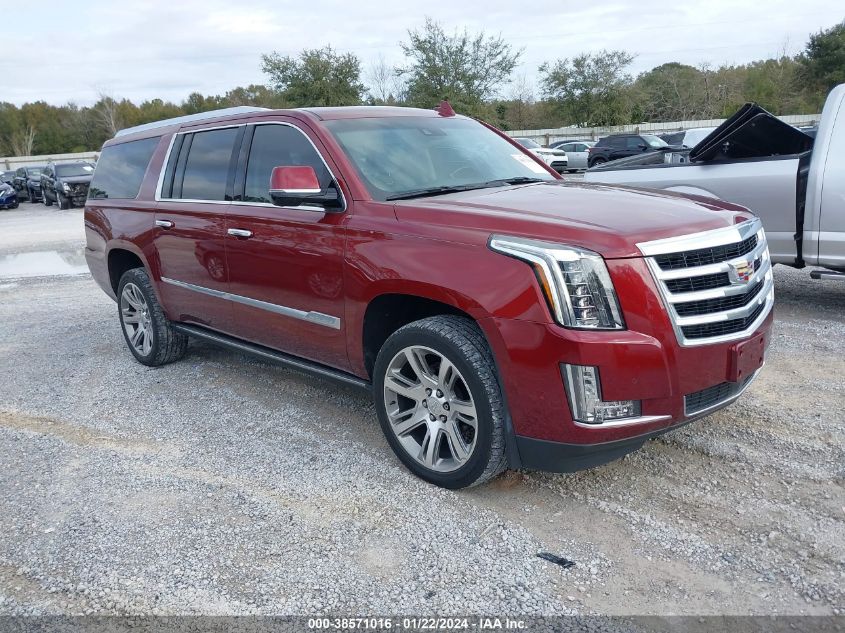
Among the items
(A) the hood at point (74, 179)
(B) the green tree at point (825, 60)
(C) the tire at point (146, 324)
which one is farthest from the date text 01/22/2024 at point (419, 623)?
(B) the green tree at point (825, 60)

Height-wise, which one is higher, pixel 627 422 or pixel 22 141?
pixel 22 141

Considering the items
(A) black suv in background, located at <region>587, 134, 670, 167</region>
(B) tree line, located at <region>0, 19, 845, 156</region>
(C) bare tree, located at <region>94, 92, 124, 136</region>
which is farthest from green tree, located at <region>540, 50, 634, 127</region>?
(C) bare tree, located at <region>94, 92, 124, 136</region>

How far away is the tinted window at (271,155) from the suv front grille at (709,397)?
2378 mm

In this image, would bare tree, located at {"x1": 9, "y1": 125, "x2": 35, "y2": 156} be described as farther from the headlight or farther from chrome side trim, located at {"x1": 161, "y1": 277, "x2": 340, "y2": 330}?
the headlight

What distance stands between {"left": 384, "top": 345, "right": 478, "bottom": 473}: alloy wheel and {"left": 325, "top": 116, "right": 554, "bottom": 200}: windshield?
95 cm

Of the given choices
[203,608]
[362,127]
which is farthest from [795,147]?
[203,608]

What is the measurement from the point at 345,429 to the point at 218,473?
2.79 ft

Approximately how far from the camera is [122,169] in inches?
245

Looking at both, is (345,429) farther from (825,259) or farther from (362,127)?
(825,259)

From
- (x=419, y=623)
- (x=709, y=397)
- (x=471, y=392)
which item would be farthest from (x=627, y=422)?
(x=419, y=623)

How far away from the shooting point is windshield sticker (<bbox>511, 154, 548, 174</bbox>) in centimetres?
479

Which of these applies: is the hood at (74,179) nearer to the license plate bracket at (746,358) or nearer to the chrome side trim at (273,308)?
the chrome side trim at (273,308)

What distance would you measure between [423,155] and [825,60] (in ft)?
163

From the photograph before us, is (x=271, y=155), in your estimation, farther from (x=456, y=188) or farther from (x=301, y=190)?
(x=456, y=188)
